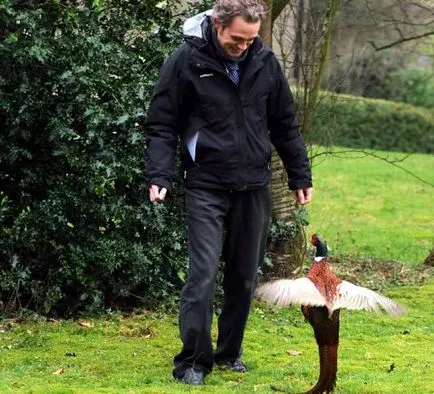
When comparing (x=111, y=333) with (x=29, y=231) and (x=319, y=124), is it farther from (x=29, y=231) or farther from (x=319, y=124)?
(x=319, y=124)

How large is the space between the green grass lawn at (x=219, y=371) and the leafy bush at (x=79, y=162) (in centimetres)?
38

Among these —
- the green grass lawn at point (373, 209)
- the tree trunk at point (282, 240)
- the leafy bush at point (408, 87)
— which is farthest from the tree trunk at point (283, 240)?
the leafy bush at point (408, 87)

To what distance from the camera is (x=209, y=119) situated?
5.71 m

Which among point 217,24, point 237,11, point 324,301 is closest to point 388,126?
point 217,24

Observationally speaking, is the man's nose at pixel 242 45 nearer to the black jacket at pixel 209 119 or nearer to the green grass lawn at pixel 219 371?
the black jacket at pixel 209 119

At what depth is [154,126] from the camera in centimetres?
579

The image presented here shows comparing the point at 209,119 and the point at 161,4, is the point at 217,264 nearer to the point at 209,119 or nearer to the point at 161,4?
the point at 209,119

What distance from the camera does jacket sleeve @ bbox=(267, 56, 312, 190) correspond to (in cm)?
598

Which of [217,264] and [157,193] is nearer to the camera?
[157,193]

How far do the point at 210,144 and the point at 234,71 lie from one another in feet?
1.55

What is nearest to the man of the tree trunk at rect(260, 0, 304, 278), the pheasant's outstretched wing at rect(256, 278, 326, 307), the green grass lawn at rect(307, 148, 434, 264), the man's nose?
the man's nose

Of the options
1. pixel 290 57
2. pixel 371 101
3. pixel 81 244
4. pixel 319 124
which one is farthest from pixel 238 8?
pixel 371 101

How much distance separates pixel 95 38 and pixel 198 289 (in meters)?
2.69

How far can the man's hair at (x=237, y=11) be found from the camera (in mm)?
5398
